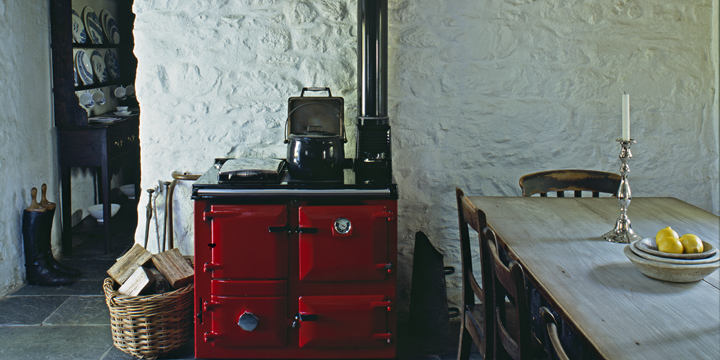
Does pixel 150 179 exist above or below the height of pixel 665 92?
below

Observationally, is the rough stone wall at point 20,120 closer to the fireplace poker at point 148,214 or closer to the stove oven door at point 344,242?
the fireplace poker at point 148,214

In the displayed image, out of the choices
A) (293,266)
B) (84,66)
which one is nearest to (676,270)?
(293,266)

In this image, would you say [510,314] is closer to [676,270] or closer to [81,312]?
[676,270]

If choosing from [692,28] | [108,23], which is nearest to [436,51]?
[692,28]

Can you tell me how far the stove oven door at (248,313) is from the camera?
251 centimetres

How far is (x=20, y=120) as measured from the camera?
3455mm

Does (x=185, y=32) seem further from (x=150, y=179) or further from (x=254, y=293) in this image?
(x=254, y=293)

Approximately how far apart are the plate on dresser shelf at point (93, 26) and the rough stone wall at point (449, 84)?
→ 1.85 metres

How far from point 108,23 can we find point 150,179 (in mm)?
2559

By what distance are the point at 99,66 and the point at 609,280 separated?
4417 millimetres

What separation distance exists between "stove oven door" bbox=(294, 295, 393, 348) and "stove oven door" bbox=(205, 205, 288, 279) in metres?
0.21

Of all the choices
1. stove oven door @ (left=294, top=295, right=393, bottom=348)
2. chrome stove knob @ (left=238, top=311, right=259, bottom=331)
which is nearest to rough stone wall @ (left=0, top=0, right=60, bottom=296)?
chrome stove knob @ (left=238, top=311, right=259, bottom=331)

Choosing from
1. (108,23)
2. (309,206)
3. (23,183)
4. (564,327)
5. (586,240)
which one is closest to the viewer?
(564,327)

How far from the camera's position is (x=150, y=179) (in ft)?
10.3
